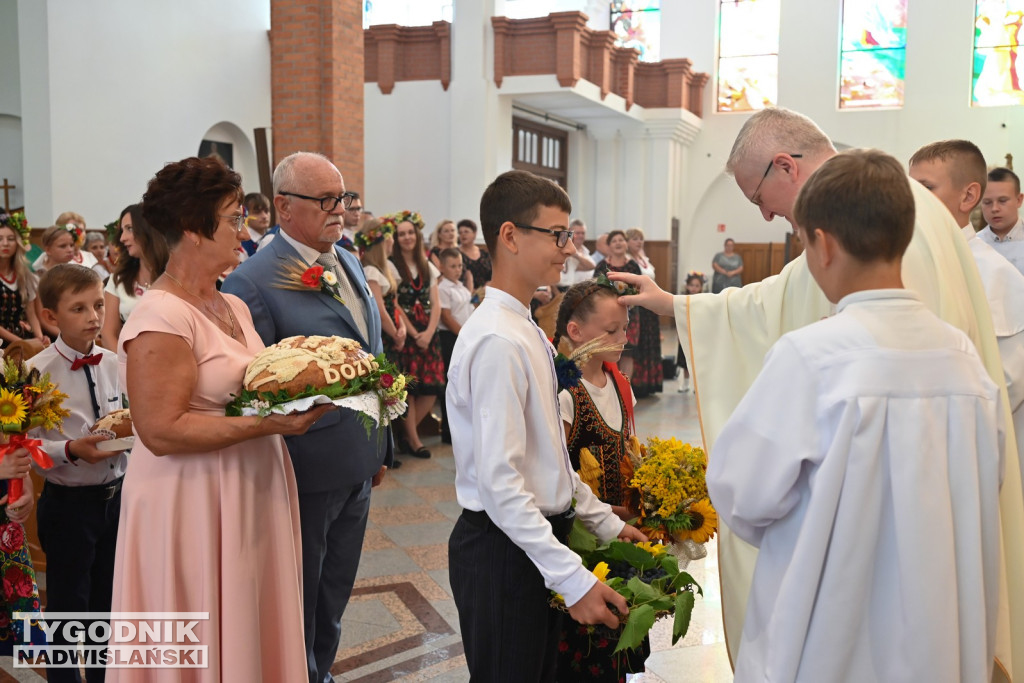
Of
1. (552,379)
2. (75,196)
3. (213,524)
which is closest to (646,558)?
(552,379)

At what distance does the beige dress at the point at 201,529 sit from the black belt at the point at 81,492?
0.90 metres

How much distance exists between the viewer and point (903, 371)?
1641 millimetres

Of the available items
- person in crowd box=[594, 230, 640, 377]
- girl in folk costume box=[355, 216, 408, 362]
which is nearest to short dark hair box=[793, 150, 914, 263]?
girl in folk costume box=[355, 216, 408, 362]

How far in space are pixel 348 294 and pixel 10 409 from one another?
3.73ft

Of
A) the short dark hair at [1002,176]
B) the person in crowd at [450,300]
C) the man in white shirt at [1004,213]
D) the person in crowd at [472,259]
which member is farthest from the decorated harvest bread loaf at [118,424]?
the person in crowd at [472,259]

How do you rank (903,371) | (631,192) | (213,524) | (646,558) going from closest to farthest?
1. (903,371)
2. (646,558)
3. (213,524)
4. (631,192)

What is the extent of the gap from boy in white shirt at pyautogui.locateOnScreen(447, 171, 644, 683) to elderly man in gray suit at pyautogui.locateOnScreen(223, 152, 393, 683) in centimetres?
83

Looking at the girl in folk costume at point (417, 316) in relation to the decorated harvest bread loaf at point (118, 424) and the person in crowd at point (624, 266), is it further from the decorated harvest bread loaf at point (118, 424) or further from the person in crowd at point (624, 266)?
the decorated harvest bread loaf at point (118, 424)

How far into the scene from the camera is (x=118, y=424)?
2.87 metres

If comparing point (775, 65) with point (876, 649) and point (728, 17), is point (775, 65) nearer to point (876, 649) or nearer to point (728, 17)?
point (728, 17)

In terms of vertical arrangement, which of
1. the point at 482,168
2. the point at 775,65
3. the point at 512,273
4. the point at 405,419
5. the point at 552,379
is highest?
the point at 775,65

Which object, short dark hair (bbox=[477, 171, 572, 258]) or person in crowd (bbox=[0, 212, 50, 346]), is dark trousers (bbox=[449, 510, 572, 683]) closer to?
short dark hair (bbox=[477, 171, 572, 258])

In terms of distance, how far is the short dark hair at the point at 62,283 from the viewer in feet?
10.6

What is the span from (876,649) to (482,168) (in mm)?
13458
